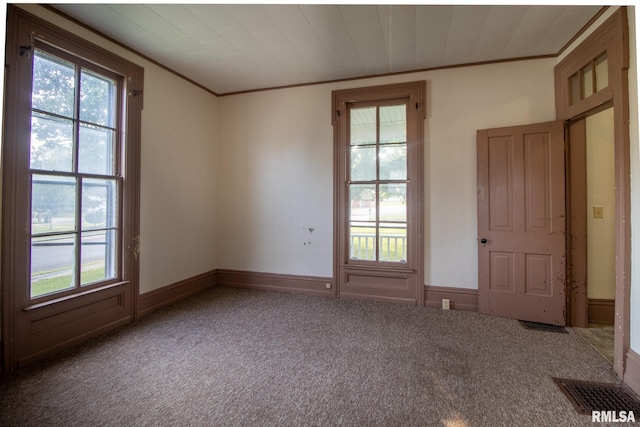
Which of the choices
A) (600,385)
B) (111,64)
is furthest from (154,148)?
(600,385)

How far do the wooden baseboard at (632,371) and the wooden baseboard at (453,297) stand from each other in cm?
133

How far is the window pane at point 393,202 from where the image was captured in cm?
371

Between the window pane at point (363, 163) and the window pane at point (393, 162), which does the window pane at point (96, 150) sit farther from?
the window pane at point (393, 162)

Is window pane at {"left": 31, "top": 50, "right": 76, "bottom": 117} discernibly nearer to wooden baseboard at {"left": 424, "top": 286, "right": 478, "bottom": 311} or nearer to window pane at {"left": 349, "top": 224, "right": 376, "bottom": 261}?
window pane at {"left": 349, "top": 224, "right": 376, "bottom": 261}

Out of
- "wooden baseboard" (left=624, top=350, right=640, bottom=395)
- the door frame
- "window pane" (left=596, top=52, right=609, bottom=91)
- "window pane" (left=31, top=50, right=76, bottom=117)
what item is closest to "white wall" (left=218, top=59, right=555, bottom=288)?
"window pane" (left=596, top=52, right=609, bottom=91)

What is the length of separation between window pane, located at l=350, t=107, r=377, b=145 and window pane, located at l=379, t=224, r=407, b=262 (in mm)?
1103

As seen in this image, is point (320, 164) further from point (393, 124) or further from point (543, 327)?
point (543, 327)

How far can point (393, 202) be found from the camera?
374 cm

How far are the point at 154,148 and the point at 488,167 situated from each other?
3639mm

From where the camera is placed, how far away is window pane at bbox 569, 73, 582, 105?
2.87 meters

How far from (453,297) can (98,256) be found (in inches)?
146

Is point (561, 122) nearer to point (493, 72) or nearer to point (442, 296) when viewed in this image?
point (493, 72)

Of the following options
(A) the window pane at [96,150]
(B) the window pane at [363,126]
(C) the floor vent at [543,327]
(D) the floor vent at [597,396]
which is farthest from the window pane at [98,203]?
(C) the floor vent at [543,327]

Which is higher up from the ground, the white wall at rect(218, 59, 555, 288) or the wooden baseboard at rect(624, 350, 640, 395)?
the white wall at rect(218, 59, 555, 288)
